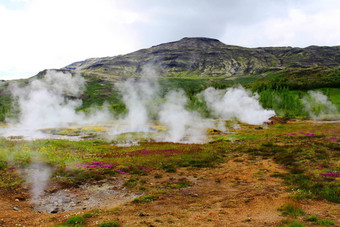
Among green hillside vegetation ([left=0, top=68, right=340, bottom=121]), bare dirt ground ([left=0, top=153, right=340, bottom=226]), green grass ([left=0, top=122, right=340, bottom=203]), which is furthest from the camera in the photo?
green hillside vegetation ([left=0, top=68, right=340, bottom=121])

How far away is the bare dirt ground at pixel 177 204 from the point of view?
38.9 feet

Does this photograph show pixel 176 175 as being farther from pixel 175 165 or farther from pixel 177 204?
pixel 177 204

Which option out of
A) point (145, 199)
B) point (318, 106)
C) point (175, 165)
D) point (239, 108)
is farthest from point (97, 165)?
point (318, 106)

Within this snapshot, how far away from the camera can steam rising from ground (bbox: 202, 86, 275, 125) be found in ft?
289

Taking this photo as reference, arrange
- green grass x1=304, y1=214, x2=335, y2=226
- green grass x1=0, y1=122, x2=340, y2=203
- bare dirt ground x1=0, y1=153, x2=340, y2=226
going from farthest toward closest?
green grass x1=0, y1=122, x2=340, y2=203 < bare dirt ground x1=0, y1=153, x2=340, y2=226 < green grass x1=304, y1=214, x2=335, y2=226

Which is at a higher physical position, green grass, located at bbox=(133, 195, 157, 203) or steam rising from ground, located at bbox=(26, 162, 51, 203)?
steam rising from ground, located at bbox=(26, 162, 51, 203)

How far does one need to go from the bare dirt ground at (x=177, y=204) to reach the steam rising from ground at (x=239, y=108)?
6904 centimetres

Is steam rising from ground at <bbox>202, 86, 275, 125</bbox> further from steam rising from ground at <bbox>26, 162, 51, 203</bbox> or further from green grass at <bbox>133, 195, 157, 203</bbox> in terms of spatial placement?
steam rising from ground at <bbox>26, 162, 51, 203</bbox>

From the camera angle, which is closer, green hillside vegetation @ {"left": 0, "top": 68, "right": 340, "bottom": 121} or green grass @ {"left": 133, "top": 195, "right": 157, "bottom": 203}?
green grass @ {"left": 133, "top": 195, "right": 157, "bottom": 203}

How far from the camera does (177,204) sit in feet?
47.8

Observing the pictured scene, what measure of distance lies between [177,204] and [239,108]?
87421 millimetres

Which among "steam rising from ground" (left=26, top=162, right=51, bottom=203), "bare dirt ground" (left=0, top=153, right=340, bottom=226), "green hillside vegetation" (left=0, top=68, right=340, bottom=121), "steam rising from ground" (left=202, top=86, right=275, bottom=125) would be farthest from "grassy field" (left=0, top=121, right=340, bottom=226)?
"green hillside vegetation" (left=0, top=68, right=340, bottom=121)

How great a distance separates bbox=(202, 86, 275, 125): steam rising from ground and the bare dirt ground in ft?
227

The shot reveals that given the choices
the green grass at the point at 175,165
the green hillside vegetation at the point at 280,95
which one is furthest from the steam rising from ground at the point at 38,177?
the green hillside vegetation at the point at 280,95
